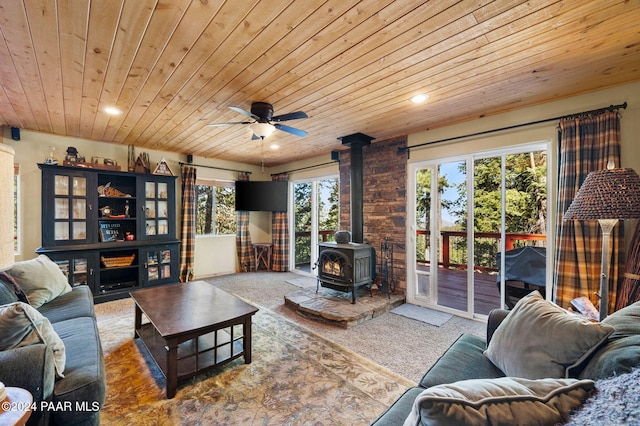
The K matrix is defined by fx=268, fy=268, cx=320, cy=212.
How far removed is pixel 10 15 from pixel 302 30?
1632 mm

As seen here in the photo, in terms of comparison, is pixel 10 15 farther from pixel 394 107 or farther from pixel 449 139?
pixel 449 139

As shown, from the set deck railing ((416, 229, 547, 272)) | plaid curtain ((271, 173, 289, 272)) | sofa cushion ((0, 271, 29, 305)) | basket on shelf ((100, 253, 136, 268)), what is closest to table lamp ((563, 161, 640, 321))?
deck railing ((416, 229, 547, 272))

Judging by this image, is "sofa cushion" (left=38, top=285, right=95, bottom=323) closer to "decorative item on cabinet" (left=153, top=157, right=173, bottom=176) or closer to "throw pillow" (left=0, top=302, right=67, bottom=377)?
"throw pillow" (left=0, top=302, right=67, bottom=377)

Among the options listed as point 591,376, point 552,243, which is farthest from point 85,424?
point 552,243

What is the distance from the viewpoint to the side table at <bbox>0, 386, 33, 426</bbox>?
854 mm

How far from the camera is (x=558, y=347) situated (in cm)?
108

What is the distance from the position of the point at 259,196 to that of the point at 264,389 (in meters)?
3.71

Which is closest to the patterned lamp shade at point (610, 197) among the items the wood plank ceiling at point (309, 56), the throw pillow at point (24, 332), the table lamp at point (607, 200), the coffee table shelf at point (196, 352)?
the table lamp at point (607, 200)

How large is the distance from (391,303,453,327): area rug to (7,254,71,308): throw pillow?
3.55m

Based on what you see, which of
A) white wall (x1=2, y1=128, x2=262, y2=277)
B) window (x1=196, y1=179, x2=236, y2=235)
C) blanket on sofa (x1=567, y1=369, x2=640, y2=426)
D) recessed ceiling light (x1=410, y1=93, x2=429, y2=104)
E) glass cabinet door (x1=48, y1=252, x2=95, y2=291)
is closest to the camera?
blanket on sofa (x1=567, y1=369, x2=640, y2=426)

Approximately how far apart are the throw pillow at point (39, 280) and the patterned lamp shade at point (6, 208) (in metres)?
1.94

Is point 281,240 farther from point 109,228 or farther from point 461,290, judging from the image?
point 461,290

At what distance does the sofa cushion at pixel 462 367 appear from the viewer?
1.29 metres

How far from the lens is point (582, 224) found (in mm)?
2367
